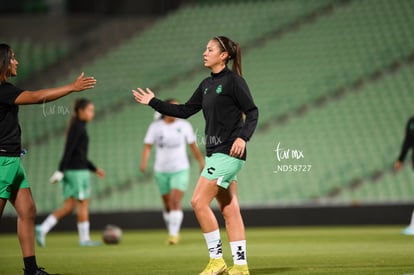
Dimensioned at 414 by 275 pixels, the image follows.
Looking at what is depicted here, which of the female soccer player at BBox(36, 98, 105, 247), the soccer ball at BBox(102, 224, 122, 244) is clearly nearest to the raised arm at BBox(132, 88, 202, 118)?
the female soccer player at BBox(36, 98, 105, 247)

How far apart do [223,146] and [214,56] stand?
2.77 feet

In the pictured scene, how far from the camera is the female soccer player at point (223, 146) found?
756 cm

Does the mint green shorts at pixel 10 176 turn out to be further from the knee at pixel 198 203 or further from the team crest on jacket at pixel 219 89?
the team crest on jacket at pixel 219 89

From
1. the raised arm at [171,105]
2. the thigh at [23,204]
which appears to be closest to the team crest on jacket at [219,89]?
the raised arm at [171,105]

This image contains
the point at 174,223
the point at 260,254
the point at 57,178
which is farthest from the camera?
the point at 174,223

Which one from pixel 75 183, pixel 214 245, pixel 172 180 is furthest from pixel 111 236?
pixel 214 245

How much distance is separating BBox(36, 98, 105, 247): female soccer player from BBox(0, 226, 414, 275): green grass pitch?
33 centimetres

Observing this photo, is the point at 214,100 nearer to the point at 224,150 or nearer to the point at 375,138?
the point at 224,150

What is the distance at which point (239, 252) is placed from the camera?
7648 mm

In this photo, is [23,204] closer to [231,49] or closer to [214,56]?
[214,56]

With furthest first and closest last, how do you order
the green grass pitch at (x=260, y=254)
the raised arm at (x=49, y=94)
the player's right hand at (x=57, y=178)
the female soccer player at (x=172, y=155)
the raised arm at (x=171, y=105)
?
the female soccer player at (x=172, y=155) → the player's right hand at (x=57, y=178) → the green grass pitch at (x=260, y=254) → the raised arm at (x=171, y=105) → the raised arm at (x=49, y=94)

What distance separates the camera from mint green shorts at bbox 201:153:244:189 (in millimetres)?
7555

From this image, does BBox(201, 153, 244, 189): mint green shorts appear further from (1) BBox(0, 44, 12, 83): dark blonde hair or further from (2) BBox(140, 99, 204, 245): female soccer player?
(2) BBox(140, 99, 204, 245): female soccer player

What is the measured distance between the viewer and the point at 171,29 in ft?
83.5
